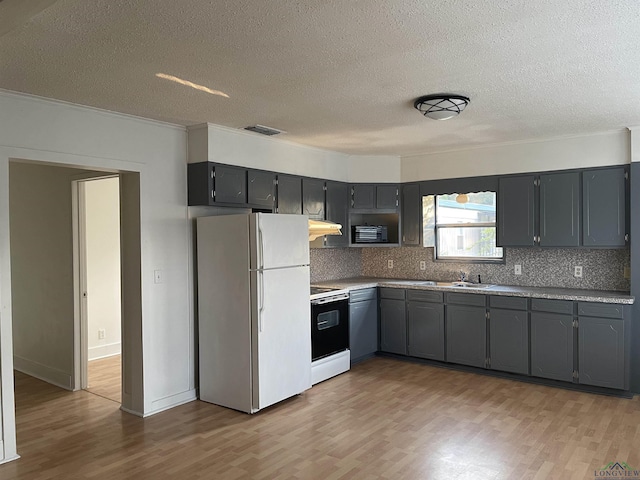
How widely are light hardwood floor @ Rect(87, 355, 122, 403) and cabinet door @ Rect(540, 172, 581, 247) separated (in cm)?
434

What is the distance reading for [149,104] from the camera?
3674 mm

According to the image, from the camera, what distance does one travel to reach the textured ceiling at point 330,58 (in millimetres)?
2186

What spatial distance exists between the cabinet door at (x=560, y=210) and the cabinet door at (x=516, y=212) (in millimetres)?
105

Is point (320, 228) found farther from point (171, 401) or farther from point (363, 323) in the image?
point (171, 401)

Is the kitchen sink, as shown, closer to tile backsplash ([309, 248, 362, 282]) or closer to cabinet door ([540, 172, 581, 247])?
cabinet door ([540, 172, 581, 247])

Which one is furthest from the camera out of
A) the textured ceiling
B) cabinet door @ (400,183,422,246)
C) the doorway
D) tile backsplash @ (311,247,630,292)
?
the doorway

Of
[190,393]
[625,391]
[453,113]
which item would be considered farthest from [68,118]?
[625,391]

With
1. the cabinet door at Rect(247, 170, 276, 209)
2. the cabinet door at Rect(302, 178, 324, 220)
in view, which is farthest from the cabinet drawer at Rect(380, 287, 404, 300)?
the cabinet door at Rect(247, 170, 276, 209)

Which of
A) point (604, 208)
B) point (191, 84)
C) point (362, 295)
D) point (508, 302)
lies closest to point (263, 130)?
point (191, 84)

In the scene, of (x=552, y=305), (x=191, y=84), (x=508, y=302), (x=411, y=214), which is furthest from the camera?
(x=411, y=214)

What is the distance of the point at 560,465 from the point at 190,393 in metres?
2.93

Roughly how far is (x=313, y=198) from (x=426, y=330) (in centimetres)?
186

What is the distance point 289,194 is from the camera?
514 cm

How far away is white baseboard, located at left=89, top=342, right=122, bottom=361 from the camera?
19.9 feet
